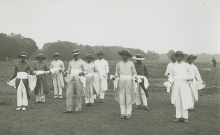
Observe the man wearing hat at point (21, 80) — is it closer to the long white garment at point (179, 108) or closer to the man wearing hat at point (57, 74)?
the man wearing hat at point (57, 74)

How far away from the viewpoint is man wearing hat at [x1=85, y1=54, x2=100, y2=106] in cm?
1170

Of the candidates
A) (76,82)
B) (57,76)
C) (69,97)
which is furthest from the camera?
(57,76)

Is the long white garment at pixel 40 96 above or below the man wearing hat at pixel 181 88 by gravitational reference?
below

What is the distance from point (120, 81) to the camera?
8.95 metres

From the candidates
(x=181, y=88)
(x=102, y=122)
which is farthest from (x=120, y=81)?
(x=181, y=88)

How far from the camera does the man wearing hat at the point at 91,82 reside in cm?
1170

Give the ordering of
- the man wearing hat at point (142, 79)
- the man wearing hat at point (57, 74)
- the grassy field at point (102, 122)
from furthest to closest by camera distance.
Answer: the man wearing hat at point (57, 74), the man wearing hat at point (142, 79), the grassy field at point (102, 122)

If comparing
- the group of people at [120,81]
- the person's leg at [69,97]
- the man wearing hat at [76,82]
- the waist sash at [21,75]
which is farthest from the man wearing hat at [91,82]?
the waist sash at [21,75]

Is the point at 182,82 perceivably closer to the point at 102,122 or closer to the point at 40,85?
the point at 102,122

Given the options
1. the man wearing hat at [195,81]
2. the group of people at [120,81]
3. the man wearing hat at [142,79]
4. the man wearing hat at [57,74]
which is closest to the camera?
the group of people at [120,81]

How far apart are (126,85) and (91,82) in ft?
10.9

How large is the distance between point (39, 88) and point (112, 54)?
12904 cm

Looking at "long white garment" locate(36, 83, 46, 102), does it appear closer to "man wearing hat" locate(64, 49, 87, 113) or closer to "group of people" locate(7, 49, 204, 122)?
"group of people" locate(7, 49, 204, 122)

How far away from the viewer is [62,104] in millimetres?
11703
